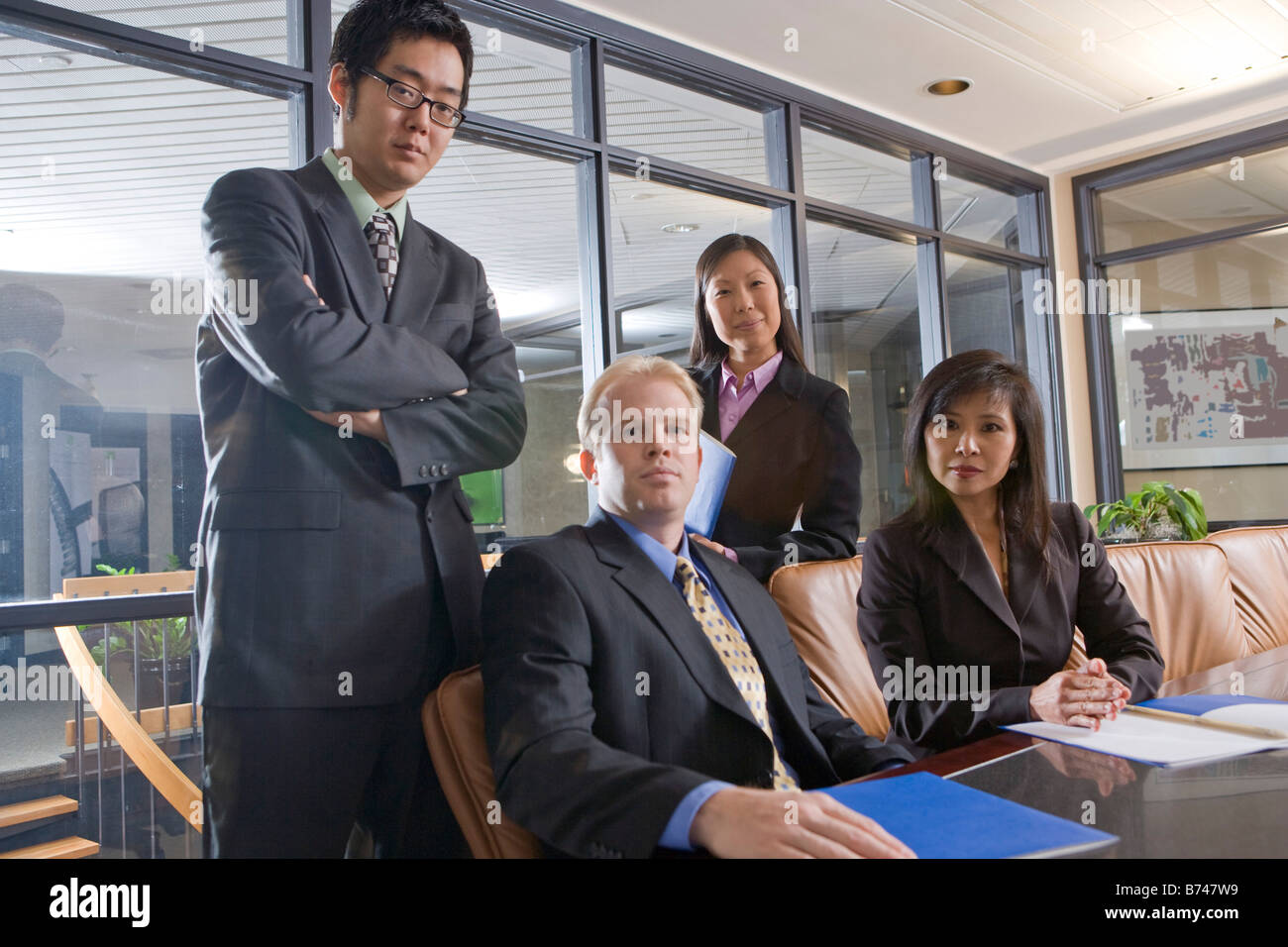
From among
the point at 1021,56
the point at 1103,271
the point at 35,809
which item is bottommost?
the point at 35,809

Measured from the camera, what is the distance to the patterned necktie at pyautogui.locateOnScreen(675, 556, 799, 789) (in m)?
1.34

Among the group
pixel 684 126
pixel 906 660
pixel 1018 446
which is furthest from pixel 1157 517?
pixel 906 660

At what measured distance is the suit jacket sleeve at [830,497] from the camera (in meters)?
2.16

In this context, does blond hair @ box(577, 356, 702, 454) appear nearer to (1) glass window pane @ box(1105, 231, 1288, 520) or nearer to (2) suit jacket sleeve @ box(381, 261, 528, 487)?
(2) suit jacket sleeve @ box(381, 261, 528, 487)

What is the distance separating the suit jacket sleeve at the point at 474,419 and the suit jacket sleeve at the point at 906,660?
0.73 metres

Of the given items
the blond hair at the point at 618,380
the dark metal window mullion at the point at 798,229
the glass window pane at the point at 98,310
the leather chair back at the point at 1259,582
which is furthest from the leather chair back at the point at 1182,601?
Result: the glass window pane at the point at 98,310

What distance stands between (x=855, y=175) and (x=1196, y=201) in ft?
7.38

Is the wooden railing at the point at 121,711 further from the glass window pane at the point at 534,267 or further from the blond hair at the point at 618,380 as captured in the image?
the blond hair at the point at 618,380

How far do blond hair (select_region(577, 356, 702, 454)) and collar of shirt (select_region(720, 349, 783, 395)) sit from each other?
0.90 metres

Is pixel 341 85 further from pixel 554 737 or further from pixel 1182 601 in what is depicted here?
pixel 1182 601

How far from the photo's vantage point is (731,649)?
1.40 metres

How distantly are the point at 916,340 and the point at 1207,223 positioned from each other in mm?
1927

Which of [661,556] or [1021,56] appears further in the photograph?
[1021,56]

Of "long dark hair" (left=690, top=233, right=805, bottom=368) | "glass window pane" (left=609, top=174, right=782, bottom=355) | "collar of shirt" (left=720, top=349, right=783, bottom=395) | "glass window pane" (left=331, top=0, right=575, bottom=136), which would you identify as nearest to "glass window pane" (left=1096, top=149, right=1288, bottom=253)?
"glass window pane" (left=609, top=174, right=782, bottom=355)
